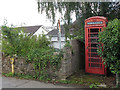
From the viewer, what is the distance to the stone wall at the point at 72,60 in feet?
18.2

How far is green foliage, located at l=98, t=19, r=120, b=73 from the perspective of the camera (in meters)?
4.46

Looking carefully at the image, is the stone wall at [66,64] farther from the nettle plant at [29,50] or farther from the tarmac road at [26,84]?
the tarmac road at [26,84]

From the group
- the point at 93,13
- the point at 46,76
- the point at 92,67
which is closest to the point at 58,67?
the point at 46,76

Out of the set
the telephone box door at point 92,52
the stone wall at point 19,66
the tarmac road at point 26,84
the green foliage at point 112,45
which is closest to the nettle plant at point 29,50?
the stone wall at point 19,66

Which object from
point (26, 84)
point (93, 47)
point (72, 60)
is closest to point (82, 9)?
point (93, 47)

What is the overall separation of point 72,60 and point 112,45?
2.32 metres

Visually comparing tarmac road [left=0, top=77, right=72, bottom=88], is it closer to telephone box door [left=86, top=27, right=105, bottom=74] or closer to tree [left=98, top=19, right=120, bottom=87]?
telephone box door [left=86, top=27, right=105, bottom=74]

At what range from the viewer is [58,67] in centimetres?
562

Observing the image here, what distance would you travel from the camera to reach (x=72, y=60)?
6348mm

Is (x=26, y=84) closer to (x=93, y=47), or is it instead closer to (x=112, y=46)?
(x=93, y=47)

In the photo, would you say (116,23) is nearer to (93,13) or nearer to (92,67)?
(92,67)

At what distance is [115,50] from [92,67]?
186cm

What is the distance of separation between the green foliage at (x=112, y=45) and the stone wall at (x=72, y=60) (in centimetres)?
161

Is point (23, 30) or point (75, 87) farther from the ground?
A: point (23, 30)
